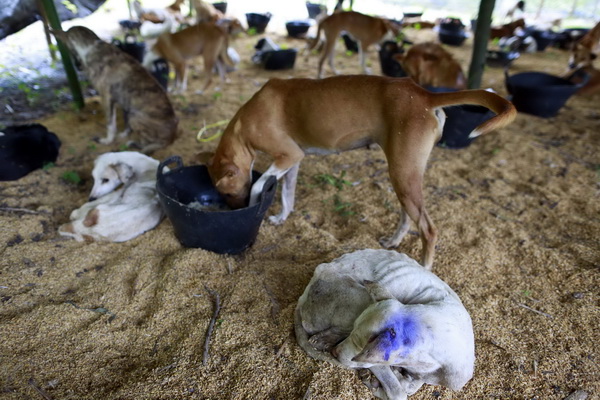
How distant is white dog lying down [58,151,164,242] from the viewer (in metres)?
3.21

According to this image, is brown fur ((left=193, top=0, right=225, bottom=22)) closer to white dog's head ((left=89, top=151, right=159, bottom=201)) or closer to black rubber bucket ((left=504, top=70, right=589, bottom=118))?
black rubber bucket ((left=504, top=70, right=589, bottom=118))

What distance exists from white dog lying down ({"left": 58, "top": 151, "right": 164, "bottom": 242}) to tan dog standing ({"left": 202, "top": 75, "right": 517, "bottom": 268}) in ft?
2.31

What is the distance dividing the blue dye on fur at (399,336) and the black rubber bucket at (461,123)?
345cm

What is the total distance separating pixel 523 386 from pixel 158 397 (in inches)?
82.6

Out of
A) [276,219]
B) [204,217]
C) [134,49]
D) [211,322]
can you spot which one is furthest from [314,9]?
[211,322]

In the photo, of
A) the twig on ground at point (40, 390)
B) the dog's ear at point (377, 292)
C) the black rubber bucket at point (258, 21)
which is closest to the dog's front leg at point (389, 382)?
the dog's ear at point (377, 292)

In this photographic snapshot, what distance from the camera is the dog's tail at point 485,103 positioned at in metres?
2.33

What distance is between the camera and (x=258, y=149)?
334 centimetres

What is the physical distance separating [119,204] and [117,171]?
1.68 feet

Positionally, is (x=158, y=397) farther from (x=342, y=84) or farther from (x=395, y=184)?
(x=342, y=84)

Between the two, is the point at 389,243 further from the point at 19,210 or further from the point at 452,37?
the point at 452,37

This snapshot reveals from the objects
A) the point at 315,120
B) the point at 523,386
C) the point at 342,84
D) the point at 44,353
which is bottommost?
the point at 523,386

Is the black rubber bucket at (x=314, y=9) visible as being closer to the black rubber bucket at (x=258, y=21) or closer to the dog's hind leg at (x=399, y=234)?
the black rubber bucket at (x=258, y=21)

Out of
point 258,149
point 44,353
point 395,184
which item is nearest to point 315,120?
point 258,149
